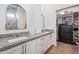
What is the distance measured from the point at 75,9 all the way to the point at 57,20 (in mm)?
388

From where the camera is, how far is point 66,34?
6.15ft

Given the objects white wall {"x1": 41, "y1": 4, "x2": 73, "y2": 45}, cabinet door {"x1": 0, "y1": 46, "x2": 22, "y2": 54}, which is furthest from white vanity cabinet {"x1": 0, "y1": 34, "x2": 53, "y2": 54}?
white wall {"x1": 41, "y1": 4, "x2": 73, "y2": 45}

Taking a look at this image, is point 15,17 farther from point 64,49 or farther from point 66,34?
point 64,49

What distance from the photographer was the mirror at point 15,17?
1653 mm

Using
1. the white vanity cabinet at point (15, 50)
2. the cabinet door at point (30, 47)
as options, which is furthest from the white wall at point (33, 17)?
the white vanity cabinet at point (15, 50)

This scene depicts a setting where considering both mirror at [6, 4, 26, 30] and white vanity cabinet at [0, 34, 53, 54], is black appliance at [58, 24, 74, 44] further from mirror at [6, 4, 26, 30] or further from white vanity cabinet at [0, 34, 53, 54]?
mirror at [6, 4, 26, 30]

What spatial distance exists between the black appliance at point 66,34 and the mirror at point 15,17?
2.53 ft

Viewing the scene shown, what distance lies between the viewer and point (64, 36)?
76.3 inches

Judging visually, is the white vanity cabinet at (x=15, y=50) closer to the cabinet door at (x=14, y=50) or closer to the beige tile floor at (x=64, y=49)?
the cabinet door at (x=14, y=50)

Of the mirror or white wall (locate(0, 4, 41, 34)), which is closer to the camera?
the mirror

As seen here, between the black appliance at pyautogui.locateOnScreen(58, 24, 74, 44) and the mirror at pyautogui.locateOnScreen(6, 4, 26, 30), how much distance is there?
77cm

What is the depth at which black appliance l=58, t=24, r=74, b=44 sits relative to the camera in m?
1.87

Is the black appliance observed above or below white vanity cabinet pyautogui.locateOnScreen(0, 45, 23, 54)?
above
